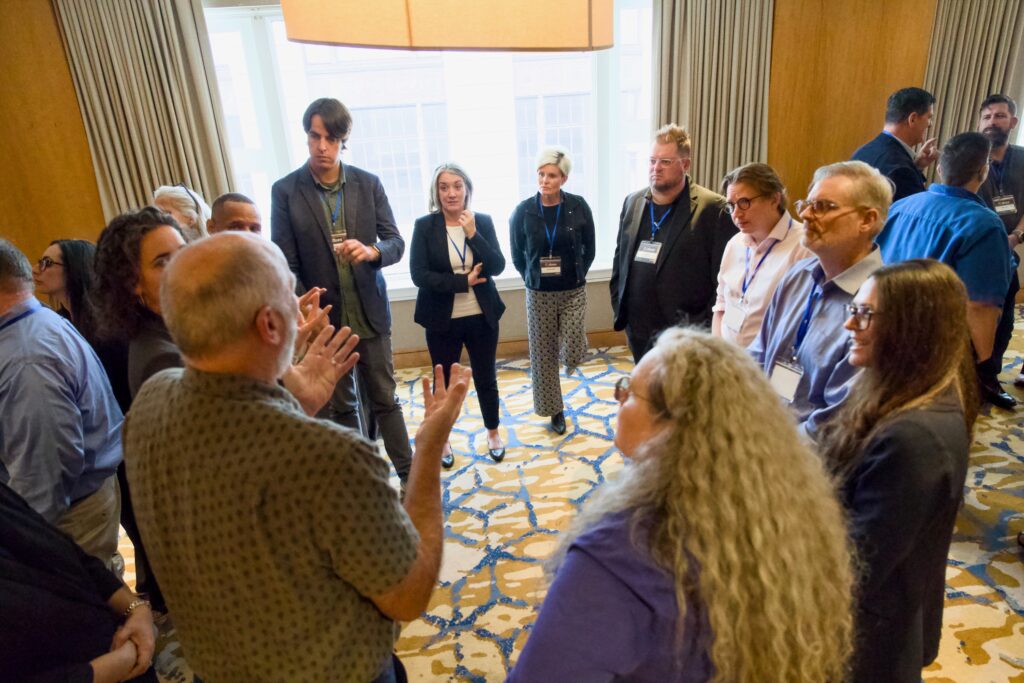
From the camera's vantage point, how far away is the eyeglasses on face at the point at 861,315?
1.36m

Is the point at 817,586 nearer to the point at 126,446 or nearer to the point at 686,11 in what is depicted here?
the point at 126,446

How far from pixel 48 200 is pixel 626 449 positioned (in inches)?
186

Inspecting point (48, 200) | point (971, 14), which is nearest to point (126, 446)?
point (48, 200)

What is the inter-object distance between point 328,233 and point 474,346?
38.7 inches

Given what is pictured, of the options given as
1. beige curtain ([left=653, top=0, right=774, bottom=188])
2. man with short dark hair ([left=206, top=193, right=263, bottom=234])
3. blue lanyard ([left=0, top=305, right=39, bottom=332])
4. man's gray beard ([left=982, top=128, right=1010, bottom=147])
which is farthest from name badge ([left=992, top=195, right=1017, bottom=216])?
blue lanyard ([left=0, top=305, right=39, bottom=332])

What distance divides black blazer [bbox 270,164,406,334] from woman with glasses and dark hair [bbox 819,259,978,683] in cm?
214

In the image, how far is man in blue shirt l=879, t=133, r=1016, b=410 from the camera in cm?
250

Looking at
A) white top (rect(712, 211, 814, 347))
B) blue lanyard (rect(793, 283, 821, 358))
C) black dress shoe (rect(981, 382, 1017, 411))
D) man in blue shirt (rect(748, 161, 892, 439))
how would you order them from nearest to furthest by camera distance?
man in blue shirt (rect(748, 161, 892, 439)) → blue lanyard (rect(793, 283, 821, 358)) → white top (rect(712, 211, 814, 347)) → black dress shoe (rect(981, 382, 1017, 411))

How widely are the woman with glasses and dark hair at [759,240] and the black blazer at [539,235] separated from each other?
989mm

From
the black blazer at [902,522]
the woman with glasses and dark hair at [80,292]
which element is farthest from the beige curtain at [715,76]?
the woman with glasses and dark hair at [80,292]

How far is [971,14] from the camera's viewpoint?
4.35m

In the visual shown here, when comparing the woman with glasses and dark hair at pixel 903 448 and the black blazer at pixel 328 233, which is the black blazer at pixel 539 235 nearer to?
the black blazer at pixel 328 233

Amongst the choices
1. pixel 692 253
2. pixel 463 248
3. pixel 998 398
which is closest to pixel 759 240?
pixel 692 253

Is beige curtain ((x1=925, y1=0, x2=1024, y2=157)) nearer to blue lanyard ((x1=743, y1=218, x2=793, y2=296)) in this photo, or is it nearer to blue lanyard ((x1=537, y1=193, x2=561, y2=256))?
blue lanyard ((x1=743, y1=218, x2=793, y2=296))
